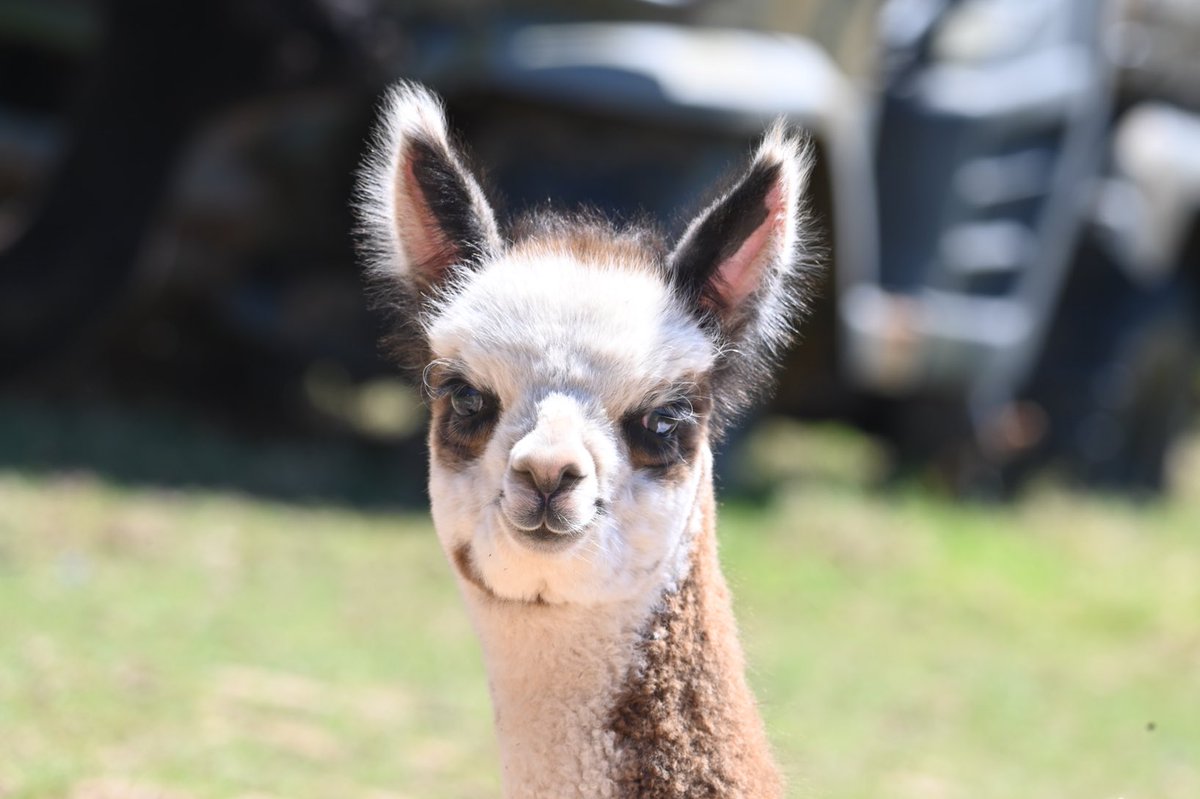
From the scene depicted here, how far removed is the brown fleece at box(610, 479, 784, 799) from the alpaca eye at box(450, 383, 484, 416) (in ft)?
1.72

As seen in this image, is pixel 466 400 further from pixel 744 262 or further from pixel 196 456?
pixel 196 456

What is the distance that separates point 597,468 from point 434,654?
3647 mm

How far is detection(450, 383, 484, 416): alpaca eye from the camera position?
11.2ft

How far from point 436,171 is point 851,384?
264 inches

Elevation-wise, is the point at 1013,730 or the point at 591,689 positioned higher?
the point at 591,689

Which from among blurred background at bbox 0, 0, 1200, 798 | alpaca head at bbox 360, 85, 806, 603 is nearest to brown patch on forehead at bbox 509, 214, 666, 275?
alpaca head at bbox 360, 85, 806, 603

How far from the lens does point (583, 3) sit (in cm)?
776

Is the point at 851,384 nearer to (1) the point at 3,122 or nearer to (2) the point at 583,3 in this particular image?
(2) the point at 583,3

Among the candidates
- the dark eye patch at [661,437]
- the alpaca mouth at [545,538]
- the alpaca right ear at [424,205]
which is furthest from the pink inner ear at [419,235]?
the alpaca mouth at [545,538]

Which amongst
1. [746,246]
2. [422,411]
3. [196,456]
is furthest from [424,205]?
[196,456]

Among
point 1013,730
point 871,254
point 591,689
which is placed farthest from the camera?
point 871,254

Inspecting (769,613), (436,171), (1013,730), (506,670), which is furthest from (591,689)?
Answer: (769,613)

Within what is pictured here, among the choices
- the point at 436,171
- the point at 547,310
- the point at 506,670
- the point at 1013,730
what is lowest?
the point at 1013,730

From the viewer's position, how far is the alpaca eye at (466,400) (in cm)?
343
